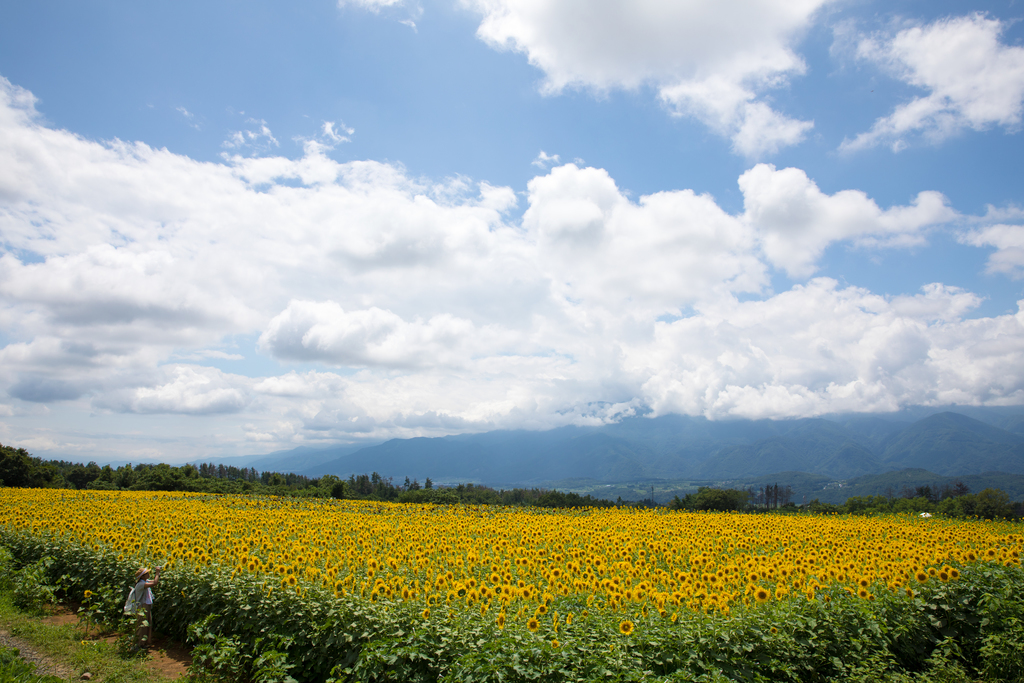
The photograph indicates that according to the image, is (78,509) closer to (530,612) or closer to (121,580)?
(121,580)

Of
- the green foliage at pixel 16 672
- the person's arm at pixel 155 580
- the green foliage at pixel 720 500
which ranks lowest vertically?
the green foliage at pixel 720 500

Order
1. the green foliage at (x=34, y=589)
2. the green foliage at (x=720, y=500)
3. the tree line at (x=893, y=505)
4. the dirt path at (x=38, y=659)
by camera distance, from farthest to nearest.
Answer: the green foliage at (x=720, y=500) → the tree line at (x=893, y=505) → the green foliage at (x=34, y=589) → the dirt path at (x=38, y=659)

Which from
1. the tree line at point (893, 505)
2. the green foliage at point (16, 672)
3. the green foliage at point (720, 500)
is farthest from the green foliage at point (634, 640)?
the green foliage at point (720, 500)

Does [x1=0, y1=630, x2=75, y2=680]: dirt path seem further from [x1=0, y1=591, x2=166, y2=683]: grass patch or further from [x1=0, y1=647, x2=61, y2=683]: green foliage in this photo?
[x1=0, y1=647, x2=61, y2=683]: green foliage

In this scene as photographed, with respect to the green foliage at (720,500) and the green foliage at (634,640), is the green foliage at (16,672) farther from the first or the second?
the green foliage at (720,500)

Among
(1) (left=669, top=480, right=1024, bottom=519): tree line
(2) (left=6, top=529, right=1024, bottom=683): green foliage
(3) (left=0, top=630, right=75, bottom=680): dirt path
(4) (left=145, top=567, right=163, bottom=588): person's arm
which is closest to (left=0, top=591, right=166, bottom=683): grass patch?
(3) (left=0, top=630, right=75, bottom=680): dirt path

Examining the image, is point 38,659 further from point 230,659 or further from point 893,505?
point 893,505

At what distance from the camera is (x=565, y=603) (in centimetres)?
865

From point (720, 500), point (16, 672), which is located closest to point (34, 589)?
point (16, 672)

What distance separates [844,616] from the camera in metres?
7.74

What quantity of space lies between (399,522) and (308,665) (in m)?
13.9

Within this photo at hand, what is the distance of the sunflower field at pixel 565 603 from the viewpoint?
6.50 meters

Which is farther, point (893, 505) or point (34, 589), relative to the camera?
point (893, 505)

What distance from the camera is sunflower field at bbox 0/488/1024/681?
6504mm
